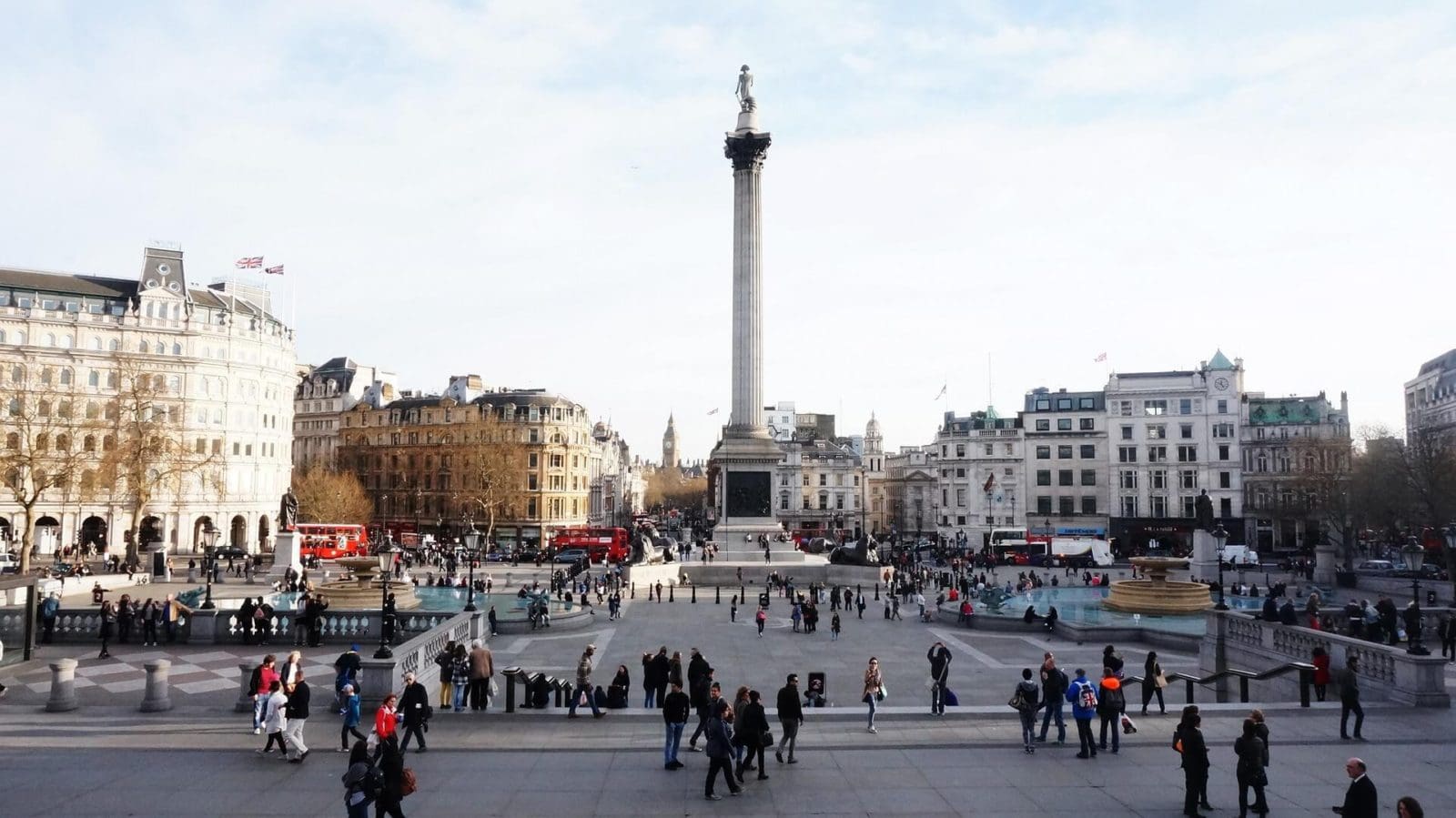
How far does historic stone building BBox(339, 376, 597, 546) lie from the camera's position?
92.5 meters

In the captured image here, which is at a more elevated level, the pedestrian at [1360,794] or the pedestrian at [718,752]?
the pedestrian at [1360,794]

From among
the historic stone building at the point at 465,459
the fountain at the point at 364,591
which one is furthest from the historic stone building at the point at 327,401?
the fountain at the point at 364,591

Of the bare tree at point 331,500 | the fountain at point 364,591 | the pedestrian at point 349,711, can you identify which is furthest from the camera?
the bare tree at point 331,500

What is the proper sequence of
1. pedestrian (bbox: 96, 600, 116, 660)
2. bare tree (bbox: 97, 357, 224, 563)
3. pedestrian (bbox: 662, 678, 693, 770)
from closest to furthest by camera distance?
pedestrian (bbox: 662, 678, 693, 770) → pedestrian (bbox: 96, 600, 116, 660) → bare tree (bbox: 97, 357, 224, 563)

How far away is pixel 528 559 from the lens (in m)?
69.6

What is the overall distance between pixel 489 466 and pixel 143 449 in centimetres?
3525

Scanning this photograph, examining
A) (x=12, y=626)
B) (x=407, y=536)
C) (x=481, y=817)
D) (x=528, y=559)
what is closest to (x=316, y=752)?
(x=481, y=817)

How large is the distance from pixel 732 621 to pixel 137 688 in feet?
66.2

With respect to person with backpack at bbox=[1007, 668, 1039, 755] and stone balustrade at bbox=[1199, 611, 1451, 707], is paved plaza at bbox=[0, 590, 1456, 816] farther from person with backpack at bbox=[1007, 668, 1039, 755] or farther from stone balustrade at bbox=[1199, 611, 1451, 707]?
stone balustrade at bbox=[1199, 611, 1451, 707]

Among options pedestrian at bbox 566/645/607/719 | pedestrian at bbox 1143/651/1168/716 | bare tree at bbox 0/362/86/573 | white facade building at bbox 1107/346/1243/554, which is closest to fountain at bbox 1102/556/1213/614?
pedestrian at bbox 1143/651/1168/716

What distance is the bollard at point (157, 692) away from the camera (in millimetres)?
18438

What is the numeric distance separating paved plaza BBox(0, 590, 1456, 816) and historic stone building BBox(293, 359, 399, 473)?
9004 centimetres

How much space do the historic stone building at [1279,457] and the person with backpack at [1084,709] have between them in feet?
238

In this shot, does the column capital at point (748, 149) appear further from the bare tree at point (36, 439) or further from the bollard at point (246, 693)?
the bollard at point (246, 693)
